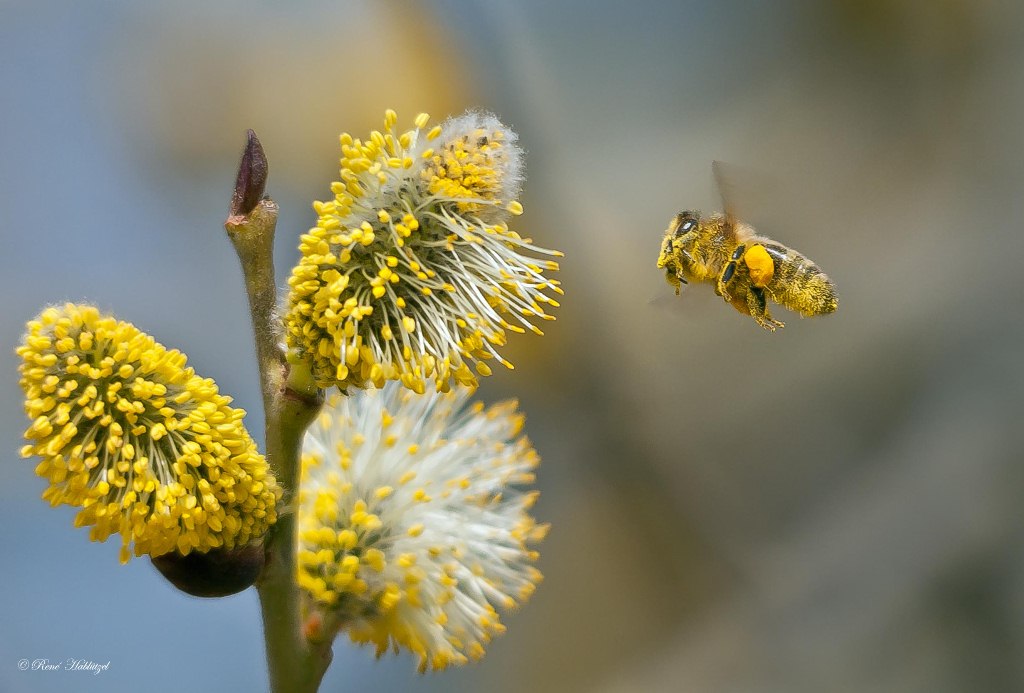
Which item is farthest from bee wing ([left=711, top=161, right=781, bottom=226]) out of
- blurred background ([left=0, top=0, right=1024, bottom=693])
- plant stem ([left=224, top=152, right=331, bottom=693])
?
blurred background ([left=0, top=0, right=1024, bottom=693])

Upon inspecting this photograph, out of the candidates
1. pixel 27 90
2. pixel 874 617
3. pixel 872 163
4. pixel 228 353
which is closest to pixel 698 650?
pixel 874 617

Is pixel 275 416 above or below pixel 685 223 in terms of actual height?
below

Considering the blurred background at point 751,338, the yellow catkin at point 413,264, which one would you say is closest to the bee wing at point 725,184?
the yellow catkin at point 413,264

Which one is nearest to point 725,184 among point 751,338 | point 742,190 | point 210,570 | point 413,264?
point 742,190

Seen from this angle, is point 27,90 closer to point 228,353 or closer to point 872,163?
point 228,353

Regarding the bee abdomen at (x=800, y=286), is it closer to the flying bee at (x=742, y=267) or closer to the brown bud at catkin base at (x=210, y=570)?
the flying bee at (x=742, y=267)

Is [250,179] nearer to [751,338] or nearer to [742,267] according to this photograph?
[742,267]

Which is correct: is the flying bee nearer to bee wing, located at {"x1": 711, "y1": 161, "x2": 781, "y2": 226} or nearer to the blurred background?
bee wing, located at {"x1": 711, "y1": 161, "x2": 781, "y2": 226}
